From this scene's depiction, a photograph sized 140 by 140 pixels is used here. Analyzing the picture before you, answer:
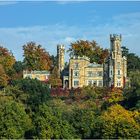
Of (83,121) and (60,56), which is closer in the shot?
(83,121)

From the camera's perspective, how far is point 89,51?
86062mm

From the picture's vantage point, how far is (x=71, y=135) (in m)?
49.8

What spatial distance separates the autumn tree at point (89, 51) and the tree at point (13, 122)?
32307 millimetres

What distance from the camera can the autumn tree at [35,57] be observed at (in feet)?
278

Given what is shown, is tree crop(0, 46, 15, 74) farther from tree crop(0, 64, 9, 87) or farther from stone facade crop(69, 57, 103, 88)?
stone facade crop(69, 57, 103, 88)

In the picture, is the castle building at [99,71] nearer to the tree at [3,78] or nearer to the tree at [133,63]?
the tree at [3,78]

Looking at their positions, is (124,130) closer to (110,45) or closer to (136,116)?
(136,116)

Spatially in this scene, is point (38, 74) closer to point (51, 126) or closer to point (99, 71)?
point (99, 71)

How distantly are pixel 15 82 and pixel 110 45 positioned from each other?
1264 cm

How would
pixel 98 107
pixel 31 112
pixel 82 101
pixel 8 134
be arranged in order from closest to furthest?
pixel 8 134 < pixel 31 112 < pixel 98 107 < pixel 82 101

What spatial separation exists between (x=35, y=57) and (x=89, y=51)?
5959 mm

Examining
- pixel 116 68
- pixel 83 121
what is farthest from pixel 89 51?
pixel 83 121

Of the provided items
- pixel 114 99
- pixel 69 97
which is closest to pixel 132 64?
pixel 69 97

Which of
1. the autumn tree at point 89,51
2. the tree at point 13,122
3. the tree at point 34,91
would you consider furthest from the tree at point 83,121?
the autumn tree at point 89,51
